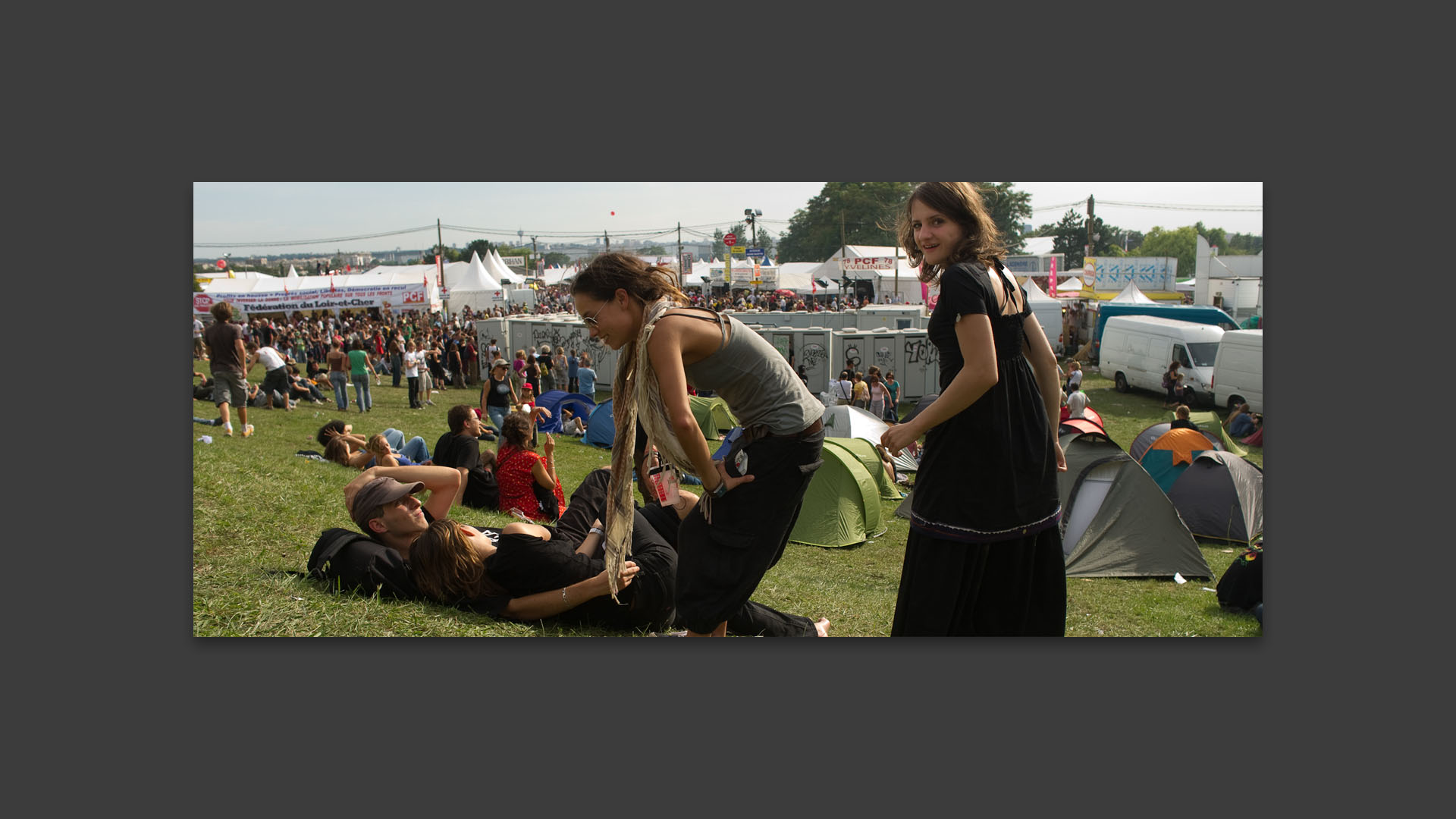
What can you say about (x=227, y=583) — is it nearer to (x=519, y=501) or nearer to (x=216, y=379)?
(x=519, y=501)

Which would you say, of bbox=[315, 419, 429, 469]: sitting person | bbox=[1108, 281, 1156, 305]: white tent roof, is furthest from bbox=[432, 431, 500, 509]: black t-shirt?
bbox=[1108, 281, 1156, 305]: white tent roof

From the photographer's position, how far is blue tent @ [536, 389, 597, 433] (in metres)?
14.9

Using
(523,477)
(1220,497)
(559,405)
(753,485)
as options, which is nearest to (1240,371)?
(753,485)

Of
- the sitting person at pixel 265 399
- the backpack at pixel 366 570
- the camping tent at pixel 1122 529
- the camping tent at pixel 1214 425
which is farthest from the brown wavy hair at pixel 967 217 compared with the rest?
the sitting person at pixel 265 399

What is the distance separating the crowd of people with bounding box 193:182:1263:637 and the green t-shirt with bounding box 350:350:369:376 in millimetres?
10398

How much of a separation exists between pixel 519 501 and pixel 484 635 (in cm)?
363

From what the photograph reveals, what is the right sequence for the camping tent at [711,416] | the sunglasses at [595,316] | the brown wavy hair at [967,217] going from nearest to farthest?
the brown wavy hair at [967,217] < the sunglasses at [595,316] < the camping tent at [711,416]

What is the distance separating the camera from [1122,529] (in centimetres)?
841

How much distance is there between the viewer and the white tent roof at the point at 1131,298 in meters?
11.9

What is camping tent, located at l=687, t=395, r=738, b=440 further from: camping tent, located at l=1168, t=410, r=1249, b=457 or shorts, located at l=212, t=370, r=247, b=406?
camping tent, located at l=1168, t=410, r=1249, b=457

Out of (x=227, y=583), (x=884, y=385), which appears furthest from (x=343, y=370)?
(x=227, y=583)

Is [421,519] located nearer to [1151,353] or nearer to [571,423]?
[571,423]

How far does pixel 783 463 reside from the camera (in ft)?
10.5

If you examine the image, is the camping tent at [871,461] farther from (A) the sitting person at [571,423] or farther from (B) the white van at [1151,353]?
(A) the sitting person at [571,423]
